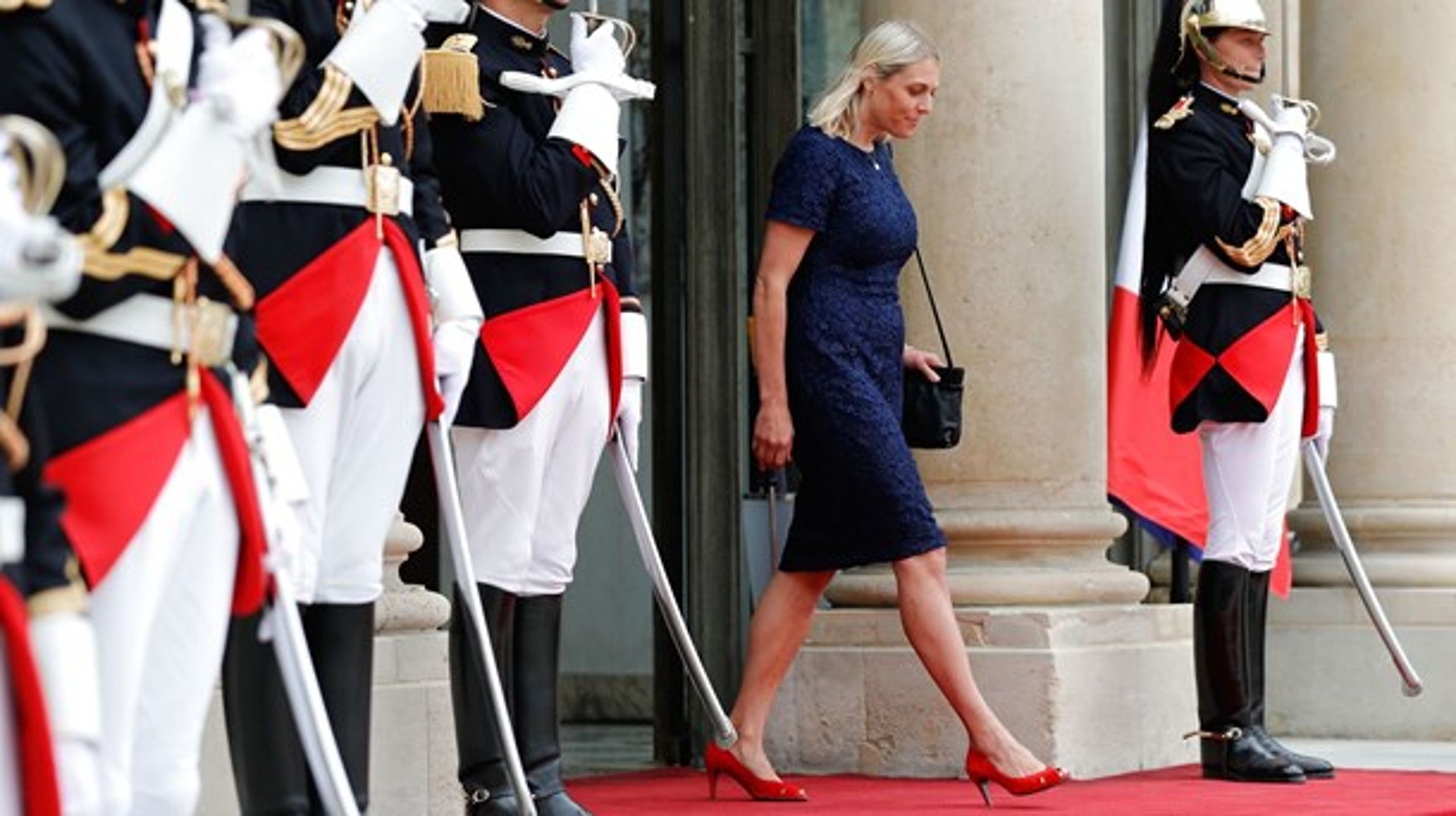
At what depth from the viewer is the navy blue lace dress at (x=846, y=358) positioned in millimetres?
8195

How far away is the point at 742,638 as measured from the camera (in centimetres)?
1006

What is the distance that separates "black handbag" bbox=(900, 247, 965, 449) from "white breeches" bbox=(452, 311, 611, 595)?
184 cm

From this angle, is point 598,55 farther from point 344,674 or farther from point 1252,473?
point 1252,473

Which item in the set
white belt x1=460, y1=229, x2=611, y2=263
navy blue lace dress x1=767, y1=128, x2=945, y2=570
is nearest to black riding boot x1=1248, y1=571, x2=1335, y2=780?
navy blue lace dress x1=767, y1=128, x2=945, y2=570

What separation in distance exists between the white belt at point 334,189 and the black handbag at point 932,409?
10.5 ft

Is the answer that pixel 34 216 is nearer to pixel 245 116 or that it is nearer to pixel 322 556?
pixel 245 116

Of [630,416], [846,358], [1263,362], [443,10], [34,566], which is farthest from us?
[1263,362]

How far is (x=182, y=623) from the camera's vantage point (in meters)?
4.20

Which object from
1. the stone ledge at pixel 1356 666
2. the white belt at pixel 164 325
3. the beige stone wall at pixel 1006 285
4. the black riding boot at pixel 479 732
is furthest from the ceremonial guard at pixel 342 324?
the stone ledge at pixel 1356 666

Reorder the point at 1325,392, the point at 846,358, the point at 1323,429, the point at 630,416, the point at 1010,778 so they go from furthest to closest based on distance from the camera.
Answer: the point at 1323,429, the point at 1325,392, the point at 846,358, the point at 1010,778, the point at 630,416

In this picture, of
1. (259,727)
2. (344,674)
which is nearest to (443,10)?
(344,674)

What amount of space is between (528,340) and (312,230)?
1272mm

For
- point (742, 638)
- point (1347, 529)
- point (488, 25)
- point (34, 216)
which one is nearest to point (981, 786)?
point (742, 638)

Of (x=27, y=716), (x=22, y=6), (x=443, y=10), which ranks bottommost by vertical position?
(x=27, y=716)
